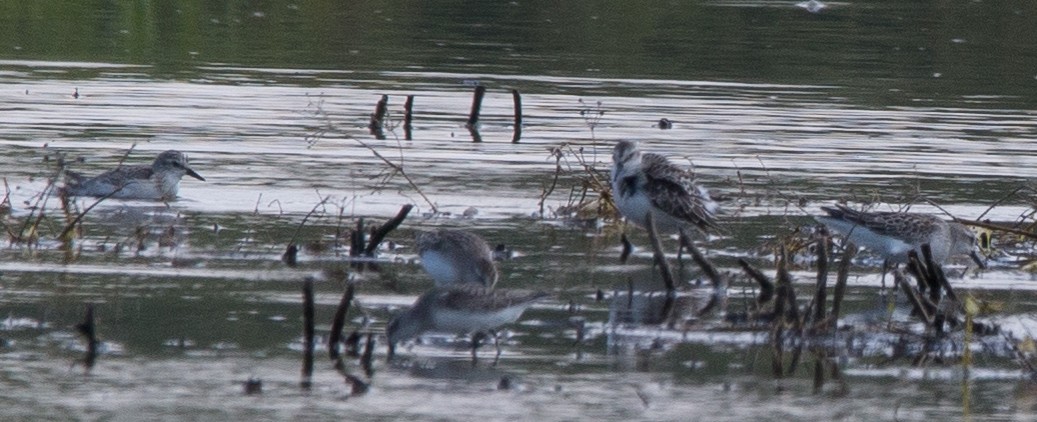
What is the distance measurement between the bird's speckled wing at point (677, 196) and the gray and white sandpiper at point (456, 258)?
2.00 metres

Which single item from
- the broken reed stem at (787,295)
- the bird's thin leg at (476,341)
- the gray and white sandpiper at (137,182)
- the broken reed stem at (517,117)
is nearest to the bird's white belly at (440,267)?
the bird's thin leg at (476,341)

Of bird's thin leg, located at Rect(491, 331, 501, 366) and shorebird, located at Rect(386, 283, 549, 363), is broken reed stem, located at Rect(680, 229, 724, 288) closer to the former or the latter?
bird's thin leg, located at Rect(491, 331, 501, 366)

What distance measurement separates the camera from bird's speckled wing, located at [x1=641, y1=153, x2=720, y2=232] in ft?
40.2

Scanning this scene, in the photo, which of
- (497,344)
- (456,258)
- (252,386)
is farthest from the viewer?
(456,258)

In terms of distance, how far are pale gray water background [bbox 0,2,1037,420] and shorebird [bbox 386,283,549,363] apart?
0.13m

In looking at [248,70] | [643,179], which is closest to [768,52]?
[248,70]

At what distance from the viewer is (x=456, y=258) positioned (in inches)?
410

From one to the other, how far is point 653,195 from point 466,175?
13.2 ft

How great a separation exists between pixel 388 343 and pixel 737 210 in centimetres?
559

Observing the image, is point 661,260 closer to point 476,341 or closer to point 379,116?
point 476,341

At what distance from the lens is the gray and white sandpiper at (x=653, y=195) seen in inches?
483

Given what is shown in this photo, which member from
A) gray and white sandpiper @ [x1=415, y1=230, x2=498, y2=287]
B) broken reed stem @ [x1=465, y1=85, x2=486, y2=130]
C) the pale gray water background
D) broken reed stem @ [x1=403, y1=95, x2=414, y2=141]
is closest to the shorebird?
the pale gray water background

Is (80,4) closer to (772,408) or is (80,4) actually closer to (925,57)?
(925,57)

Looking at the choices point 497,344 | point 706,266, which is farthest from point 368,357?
point 706,266
